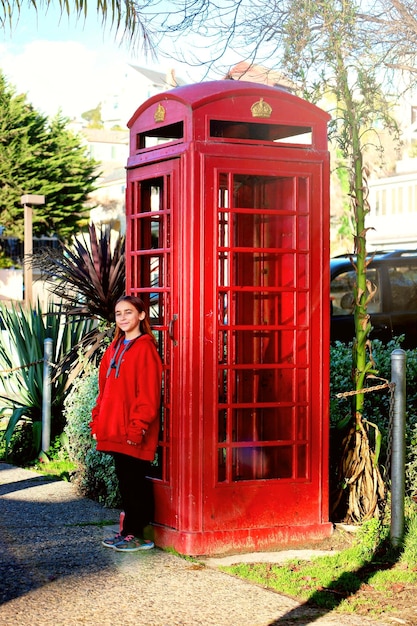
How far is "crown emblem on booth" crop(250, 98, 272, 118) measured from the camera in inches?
231

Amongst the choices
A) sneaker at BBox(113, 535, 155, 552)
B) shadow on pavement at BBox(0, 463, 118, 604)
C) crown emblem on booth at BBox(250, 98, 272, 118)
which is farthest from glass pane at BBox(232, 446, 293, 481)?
crown emblem on booth at BBox(250, 98, 272, 118)

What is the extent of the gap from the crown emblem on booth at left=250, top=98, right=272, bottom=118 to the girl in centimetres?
133

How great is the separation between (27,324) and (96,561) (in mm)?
4747

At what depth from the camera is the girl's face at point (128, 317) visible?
5.80m

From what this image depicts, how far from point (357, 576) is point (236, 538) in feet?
2.73

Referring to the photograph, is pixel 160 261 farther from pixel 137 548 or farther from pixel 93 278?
pixel 93 278

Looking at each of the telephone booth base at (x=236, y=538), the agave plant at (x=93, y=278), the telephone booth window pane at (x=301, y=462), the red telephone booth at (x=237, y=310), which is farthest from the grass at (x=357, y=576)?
the agave plant at (x=93, y=278)

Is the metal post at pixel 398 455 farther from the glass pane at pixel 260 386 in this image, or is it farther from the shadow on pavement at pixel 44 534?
the shadow on pavement at pixel 44 534

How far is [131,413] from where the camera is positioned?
5.65 m

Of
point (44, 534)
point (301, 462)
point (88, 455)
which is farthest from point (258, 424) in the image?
point (88, 455)

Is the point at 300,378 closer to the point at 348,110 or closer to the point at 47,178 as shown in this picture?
the point at 348,110

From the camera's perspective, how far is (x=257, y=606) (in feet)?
15.3

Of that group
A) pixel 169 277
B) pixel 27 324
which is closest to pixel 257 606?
pixel 169 277

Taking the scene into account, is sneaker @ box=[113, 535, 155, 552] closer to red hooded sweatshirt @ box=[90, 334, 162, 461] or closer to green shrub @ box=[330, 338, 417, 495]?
red hooded sweatshirt @ box=[90, 334, 162, 461]
